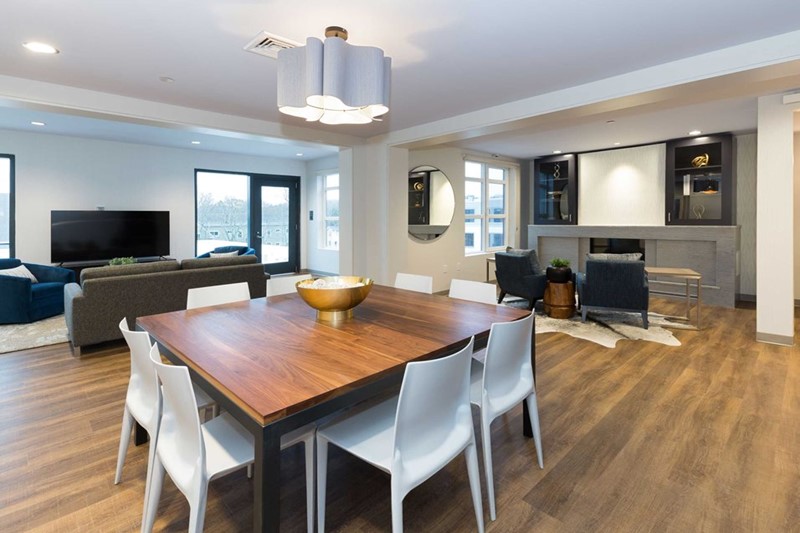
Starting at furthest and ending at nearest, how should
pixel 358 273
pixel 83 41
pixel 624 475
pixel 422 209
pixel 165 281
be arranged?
1. pixel 422 209
2. pixel 358 273
3. pixel 165 281
4. pixel 83 41
5. pixel 624 475

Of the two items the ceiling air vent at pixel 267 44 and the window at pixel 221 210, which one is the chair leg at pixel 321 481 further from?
the window at pixel 221 210

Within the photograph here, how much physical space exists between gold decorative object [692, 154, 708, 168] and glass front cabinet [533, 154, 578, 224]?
1860 mm

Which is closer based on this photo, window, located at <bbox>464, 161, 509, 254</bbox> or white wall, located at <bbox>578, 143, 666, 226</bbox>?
white wall, located at <bbox>578, 143, 666, 226</bbox>

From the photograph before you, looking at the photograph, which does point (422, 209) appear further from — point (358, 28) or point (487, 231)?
point (358, 28)

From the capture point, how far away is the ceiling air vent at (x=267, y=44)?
2.56 metres

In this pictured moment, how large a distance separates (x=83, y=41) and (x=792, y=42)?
176 inches

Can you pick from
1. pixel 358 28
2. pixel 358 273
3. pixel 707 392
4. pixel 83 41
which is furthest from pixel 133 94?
pixel 707 392

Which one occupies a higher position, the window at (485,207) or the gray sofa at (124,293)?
the window at (485,207)

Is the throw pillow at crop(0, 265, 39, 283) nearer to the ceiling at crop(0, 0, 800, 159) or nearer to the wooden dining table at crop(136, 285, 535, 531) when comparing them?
the ceiling at crop(0, 0, 800, 159)

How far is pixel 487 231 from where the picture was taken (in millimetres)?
7973

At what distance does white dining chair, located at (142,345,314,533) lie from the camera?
1.29m

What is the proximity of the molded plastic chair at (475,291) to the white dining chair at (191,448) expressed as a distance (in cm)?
148

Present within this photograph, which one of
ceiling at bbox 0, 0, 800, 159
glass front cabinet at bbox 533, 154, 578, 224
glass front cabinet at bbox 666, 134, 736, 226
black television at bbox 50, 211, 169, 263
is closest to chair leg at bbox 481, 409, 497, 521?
ceiling at bbox 0, 0, 800, 159

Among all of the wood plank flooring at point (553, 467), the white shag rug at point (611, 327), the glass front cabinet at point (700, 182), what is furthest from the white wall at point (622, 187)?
the wood plank flooring at point (553, 467)
